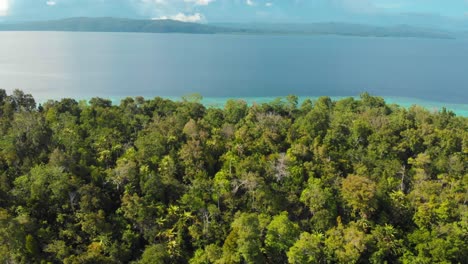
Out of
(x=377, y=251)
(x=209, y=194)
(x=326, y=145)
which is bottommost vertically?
(x=377, y=251)

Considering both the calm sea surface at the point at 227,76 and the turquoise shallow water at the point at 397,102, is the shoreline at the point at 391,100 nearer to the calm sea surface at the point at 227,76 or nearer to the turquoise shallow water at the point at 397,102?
the turquoise shallow water at the point at 397,102

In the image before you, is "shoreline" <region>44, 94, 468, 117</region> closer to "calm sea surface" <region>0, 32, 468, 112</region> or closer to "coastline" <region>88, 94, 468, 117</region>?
"coastline" <region>88, 94, 468, 117</region>

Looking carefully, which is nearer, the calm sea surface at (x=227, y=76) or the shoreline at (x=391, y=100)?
the shoreline at (x=391, y=100)

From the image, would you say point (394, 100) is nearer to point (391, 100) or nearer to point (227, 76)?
point (391, 100)

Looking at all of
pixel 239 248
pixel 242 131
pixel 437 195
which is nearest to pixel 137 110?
pixel 242 131

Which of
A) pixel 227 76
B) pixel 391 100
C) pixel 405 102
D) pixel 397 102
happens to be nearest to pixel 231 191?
pixel 397 102

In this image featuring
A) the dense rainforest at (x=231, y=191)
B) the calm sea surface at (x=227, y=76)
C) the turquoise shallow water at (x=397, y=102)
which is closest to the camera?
the dense rainforest at (x=231, y=191)

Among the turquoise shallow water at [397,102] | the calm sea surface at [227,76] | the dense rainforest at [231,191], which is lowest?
the dense rainforest at [231,191]

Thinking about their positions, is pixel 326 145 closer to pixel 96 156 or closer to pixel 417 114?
pixel 417 114

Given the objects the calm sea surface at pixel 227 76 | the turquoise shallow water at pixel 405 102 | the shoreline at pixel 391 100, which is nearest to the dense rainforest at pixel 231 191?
the shoreline at pixel 391 100
